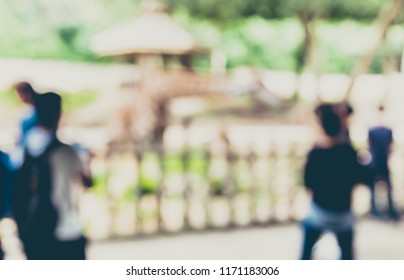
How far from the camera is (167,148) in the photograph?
3.34m

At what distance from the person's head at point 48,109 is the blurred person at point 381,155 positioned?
2.00 m

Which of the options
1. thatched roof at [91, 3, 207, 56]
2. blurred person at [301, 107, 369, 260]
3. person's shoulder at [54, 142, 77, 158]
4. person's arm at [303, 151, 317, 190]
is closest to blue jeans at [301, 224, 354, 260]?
blurred person at [301, 107, 369, 260]

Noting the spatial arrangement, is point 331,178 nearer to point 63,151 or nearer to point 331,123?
point 331,123

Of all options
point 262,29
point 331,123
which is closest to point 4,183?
point 331,123

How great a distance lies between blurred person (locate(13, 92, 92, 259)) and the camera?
2137 mm

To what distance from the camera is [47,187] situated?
2.14 m

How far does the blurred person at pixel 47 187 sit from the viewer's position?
7.01ft

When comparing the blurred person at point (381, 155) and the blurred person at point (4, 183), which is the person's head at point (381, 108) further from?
the blurred person at point (4, 183)

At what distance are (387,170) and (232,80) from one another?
119cm

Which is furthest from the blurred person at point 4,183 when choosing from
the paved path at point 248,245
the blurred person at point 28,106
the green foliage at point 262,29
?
the green foliage at point 262,29

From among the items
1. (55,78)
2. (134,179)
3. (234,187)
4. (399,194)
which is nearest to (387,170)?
(399,194)

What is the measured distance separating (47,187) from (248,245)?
4.61 ft
